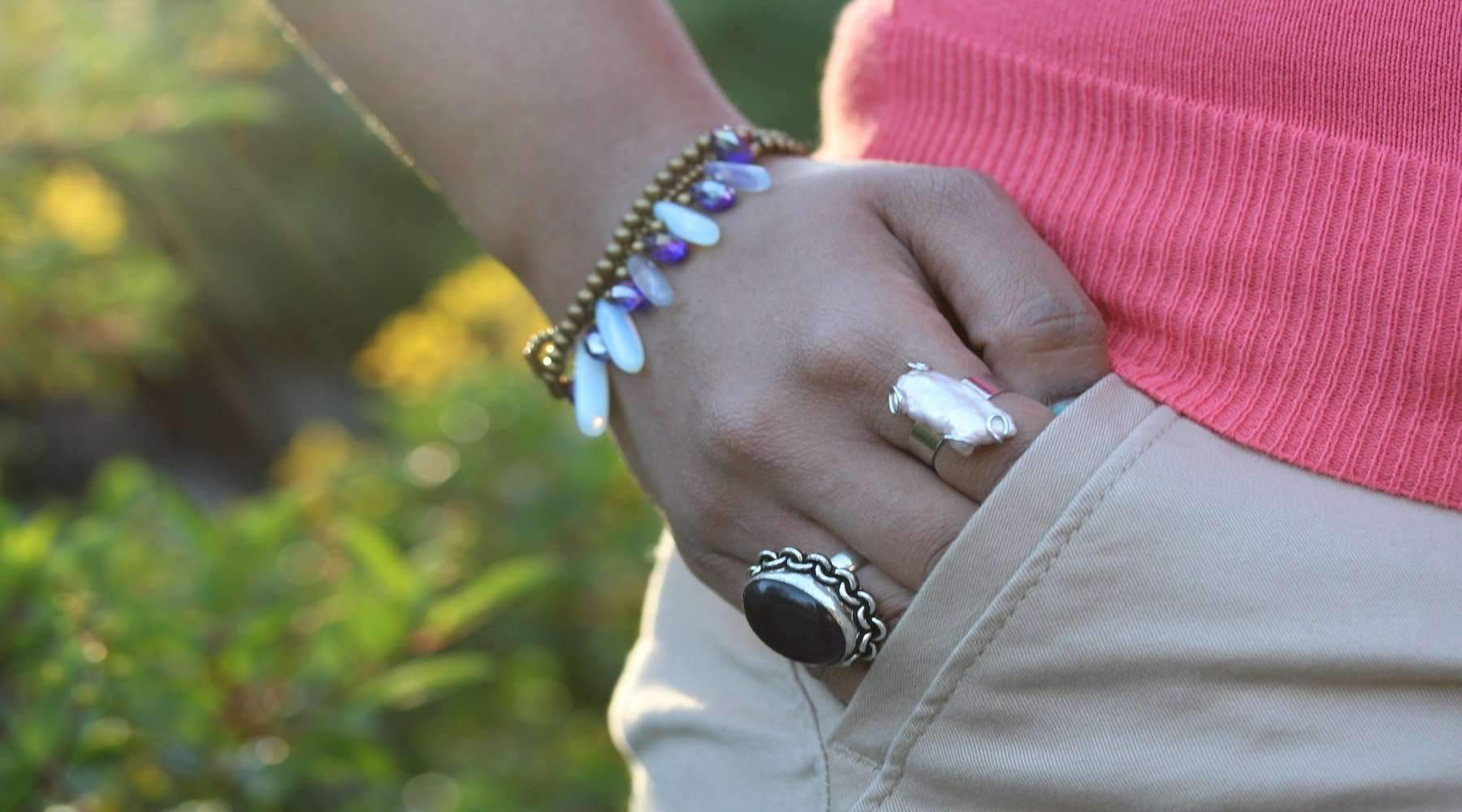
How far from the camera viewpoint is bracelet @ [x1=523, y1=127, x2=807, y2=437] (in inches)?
37.9

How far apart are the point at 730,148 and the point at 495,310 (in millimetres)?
1966

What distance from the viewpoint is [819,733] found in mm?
914

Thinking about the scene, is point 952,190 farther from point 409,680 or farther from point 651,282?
point 409,680

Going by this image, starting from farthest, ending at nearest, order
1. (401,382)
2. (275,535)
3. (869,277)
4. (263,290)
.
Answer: (263,290) → (401,382) → (275,535) → (869,277)

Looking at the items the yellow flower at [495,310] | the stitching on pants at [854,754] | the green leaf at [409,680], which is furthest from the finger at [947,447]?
the yellow flower at [495,310]

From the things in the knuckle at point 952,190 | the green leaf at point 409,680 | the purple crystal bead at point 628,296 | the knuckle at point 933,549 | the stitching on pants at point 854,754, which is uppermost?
the knuckle at point 952,190

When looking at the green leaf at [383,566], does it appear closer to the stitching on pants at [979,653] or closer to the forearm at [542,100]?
the forearm at [542,100]

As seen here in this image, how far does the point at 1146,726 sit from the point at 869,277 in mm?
346

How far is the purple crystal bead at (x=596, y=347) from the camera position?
989 mm

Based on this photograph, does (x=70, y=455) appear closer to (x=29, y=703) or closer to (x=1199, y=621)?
(x=29, y=703)

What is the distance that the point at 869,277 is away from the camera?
881 millimetres

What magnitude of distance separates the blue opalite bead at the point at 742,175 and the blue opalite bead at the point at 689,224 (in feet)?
0.13

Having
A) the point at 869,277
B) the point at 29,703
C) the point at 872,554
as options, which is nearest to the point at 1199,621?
the point at 872,554

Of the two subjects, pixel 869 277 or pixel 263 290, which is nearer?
pixel 869 277
